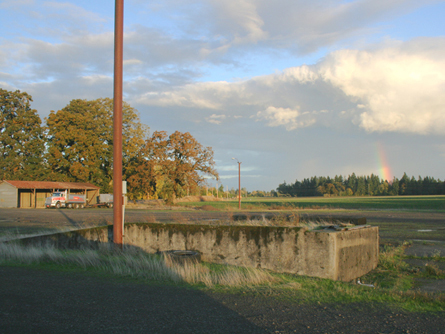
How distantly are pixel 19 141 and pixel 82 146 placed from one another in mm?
11468

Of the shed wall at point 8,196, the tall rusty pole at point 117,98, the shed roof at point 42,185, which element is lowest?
the shed wall at point 8,196

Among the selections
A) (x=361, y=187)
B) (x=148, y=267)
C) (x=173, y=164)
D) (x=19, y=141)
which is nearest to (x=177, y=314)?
(x=148, y=267)

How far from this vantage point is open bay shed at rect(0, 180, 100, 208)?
4931 cm

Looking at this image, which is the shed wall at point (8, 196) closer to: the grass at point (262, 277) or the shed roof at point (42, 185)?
the shed roof at point (42, 185)

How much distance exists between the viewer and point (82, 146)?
53.8 meters

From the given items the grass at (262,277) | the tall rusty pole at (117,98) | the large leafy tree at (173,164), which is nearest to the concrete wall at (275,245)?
the grass at (262,277)

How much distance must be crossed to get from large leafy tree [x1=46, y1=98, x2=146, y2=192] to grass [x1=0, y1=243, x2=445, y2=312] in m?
45.7

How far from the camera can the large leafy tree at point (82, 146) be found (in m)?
54.0

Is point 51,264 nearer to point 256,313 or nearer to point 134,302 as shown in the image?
point 134,302

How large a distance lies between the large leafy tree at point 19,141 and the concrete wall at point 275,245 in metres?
51.6

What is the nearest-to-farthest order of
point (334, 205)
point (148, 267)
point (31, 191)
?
point (148, 267)
point (31, 191)
point (334, 205)

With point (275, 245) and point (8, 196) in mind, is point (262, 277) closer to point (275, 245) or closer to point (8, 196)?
point (275, 245)

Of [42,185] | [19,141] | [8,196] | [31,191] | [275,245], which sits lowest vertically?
[8,196]

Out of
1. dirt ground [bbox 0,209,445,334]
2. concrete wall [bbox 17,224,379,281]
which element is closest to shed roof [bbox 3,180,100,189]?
concrete wall [bbox 17,224,379,281]
